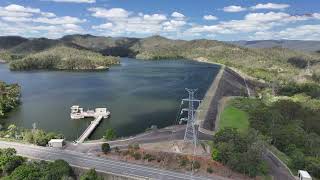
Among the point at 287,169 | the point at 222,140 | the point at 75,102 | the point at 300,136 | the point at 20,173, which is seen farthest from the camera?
the point at 75,102

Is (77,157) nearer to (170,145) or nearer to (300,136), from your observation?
(170,145)

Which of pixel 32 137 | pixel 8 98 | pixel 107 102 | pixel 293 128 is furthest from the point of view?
pixel 107 102

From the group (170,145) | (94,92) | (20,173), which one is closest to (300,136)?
(170,145)

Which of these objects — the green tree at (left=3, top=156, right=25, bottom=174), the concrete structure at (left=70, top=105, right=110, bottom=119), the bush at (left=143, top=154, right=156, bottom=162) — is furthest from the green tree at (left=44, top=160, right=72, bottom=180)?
the concrete structure at (left=70, top=105, right=110, bottom=119)

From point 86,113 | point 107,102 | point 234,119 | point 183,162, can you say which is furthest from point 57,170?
point 107,102

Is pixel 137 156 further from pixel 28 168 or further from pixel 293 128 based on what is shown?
pixel 293 128

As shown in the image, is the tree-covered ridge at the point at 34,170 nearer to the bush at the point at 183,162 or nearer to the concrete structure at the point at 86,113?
the bush at the point at 183,162
